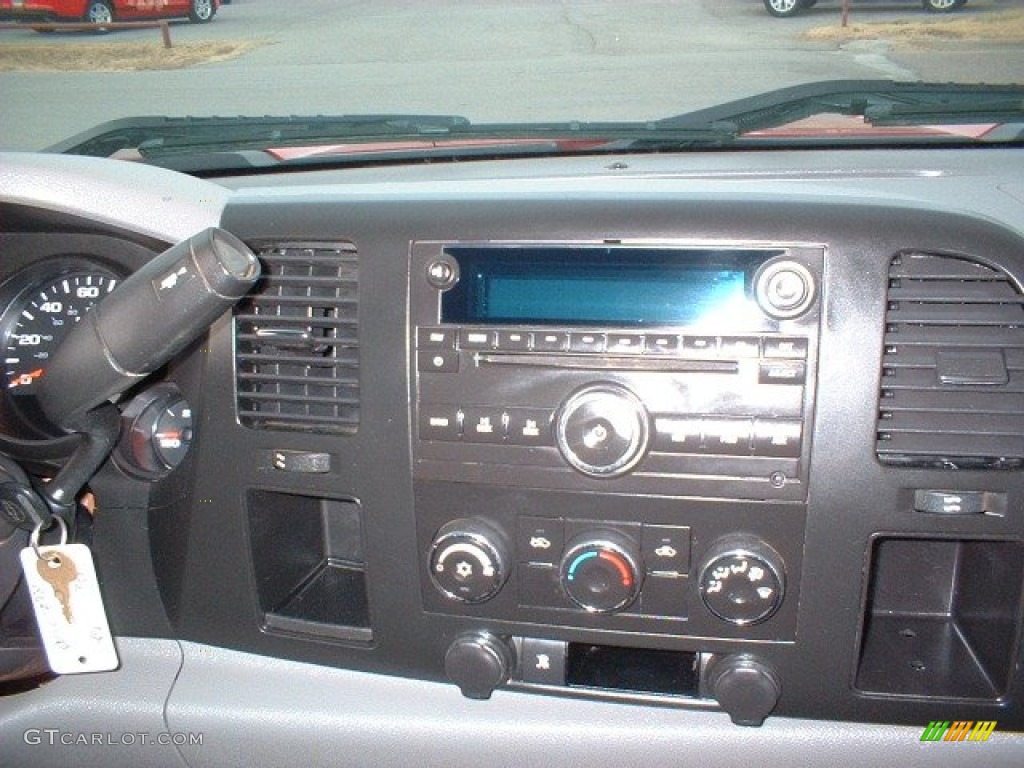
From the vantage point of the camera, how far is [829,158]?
7.85 ft

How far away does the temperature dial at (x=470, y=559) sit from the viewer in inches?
80.5

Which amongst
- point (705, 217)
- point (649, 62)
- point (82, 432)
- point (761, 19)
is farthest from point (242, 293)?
point (761, 19)

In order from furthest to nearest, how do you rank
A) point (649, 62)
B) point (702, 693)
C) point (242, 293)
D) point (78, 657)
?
1. point (649, 62)
2. point (78, 657)
3. point (702, 693)
4. point (242, 293)

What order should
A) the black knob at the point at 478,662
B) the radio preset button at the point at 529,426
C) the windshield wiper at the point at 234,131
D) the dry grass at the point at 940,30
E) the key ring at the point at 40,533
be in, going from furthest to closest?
the windshield wiper at the point at 234,131 → the dry grass at the point at 940,30 → the key ring at the point at 40,533 → the black knob at the point at 478,662 → the radio preset button at the point at 529,426

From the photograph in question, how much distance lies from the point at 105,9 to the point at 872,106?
175 centimetres

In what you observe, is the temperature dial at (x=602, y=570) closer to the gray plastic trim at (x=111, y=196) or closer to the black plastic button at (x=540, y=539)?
the black plastic button at (x=540, y=539)

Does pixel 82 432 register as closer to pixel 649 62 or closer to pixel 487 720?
pixel 487 720

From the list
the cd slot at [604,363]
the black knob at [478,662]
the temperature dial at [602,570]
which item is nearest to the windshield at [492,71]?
the cd slot at [604,363]

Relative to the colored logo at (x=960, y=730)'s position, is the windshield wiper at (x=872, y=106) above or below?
above

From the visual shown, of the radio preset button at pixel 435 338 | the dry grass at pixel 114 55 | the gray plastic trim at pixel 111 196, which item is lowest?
the radio preset button at pixel 435 338

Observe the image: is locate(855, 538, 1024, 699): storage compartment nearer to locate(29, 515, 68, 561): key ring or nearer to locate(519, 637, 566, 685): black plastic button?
locate(519, 637, 566, 685): black plastic button

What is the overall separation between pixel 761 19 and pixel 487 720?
1585 mm

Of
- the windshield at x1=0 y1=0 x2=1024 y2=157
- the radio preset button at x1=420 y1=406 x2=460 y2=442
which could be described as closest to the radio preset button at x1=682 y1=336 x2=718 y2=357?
the radio preset button at x1=420 y1=406 x2=460 y2=442

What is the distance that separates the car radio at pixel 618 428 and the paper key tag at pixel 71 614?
2.45ft
